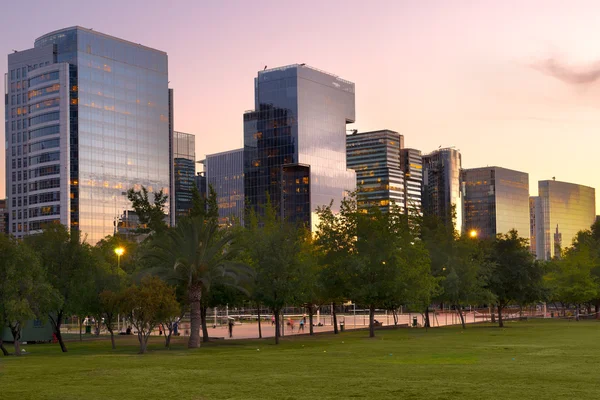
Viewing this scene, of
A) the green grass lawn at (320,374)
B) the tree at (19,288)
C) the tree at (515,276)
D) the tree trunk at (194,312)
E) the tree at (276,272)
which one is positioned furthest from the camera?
the tree at (515,276)

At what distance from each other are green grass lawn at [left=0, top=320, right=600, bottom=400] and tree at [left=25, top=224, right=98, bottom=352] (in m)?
9.24

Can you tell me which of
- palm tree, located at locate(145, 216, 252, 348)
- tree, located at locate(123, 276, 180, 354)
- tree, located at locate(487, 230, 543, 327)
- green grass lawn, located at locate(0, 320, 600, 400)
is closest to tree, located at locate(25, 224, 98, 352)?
palm tree, located at locate(145, 216, 252, 348)

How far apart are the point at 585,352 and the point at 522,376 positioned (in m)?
14.5

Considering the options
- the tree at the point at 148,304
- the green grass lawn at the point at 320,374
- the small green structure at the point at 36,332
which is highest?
the tree at the point at 148,304

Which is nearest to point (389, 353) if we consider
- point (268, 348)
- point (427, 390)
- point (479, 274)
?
point (268, 348)

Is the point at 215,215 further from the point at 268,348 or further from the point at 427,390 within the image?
the point at 427,390

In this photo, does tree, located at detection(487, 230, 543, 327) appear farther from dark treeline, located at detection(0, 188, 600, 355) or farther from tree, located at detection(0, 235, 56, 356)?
tree, located at detection(0, 235, 56, 356)

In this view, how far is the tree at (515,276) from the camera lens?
85875 millimetres

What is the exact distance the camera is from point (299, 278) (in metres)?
57.4

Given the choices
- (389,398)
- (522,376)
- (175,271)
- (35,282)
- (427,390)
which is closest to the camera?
(389,398)

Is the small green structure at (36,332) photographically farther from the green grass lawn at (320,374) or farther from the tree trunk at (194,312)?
the green grass lawn at (320,374)

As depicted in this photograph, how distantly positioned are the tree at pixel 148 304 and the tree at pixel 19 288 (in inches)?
190

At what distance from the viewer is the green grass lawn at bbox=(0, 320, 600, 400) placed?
25109 mm

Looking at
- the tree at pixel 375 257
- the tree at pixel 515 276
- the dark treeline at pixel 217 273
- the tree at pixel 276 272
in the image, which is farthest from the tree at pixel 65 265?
the tree at pixel 515 276
